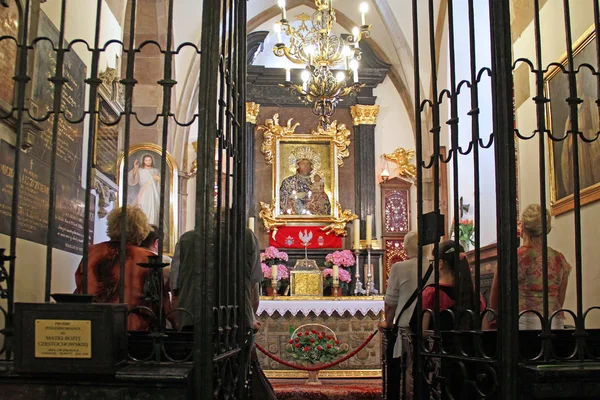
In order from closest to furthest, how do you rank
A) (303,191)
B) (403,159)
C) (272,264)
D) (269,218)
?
(272,264), (269,218), (303,191), (403,159)

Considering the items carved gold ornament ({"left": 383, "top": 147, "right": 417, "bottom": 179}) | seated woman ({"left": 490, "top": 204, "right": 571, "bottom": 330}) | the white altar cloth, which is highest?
carved gold ornament ({"left": 383, "top": 147, "right": 417, "bottom": 179})

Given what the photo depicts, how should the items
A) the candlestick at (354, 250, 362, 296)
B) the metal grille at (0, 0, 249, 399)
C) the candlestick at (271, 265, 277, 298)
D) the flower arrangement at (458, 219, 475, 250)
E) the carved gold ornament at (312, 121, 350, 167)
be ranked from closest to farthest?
the metal grille at (0, 0, 249, 399)
the flower arrangement at (458, 219, 475, 250)
the candlestick at (271, 265, 277, 298)
the candlestick at (354, 250, 362, 296)
the carved gold ornament at (312, 121, 350, 167)

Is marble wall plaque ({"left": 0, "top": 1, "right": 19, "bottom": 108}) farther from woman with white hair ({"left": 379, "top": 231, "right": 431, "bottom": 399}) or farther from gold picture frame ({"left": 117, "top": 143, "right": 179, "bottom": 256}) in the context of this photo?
gold picture frame ({"left": 117, "top": 143, "right": 179, "bottom": 256})

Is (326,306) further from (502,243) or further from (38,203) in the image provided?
(502,243)

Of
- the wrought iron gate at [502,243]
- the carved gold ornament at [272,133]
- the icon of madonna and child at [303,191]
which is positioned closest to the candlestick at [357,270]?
the icon of madonna and child at [303,191]

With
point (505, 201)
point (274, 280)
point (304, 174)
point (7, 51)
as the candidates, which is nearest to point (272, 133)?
point (304, 174)

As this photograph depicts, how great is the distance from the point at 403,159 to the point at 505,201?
32.6 ft

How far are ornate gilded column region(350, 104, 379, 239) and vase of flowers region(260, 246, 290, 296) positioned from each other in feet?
5.47

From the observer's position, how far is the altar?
8.22m

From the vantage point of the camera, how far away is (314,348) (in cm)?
766

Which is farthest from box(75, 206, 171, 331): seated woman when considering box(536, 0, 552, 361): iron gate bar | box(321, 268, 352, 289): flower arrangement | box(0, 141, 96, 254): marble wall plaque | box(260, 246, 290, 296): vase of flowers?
box(321, 268, 352, 289): flower arrangement

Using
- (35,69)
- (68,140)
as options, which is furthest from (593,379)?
(68,140)

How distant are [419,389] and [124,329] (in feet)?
4.13

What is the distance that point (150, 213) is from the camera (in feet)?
29.0
